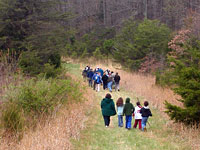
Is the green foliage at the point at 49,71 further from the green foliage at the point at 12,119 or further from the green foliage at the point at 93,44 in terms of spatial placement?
the green foliage at the point at 93,44

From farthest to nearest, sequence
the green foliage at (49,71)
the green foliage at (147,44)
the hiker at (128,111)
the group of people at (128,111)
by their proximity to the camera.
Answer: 1. the green foliage at (147,44)
2. the green foliage at (49,71)
3. the hiker at (128,111)
4. the group of people at (128,111)

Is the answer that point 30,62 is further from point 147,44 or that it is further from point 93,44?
point 93,44

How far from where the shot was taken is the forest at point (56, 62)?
9.37m

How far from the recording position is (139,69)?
26.0m

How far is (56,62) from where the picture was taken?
66.5 ft

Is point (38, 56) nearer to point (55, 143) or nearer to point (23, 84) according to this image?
point (23, 84)

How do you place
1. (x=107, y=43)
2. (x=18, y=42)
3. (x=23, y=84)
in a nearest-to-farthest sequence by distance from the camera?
(x=23, y=84) → (x=18, y=42) → (x=107, y=43)

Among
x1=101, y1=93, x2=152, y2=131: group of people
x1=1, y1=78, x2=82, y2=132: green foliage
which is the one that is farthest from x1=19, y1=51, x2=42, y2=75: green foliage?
x1=101, y1=93, x2=152, y2=131: group of people

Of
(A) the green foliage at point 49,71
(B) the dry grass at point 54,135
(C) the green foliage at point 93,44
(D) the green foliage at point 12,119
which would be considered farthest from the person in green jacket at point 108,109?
(C) the green foliage at point 93,44

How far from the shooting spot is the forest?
9.37 m

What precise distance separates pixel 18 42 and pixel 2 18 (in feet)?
6.09

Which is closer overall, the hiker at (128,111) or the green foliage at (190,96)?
the green foliage at (190,96)

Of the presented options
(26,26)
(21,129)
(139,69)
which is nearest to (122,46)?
(139,69)

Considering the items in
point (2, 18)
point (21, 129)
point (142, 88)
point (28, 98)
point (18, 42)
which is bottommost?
point (142, 88)
